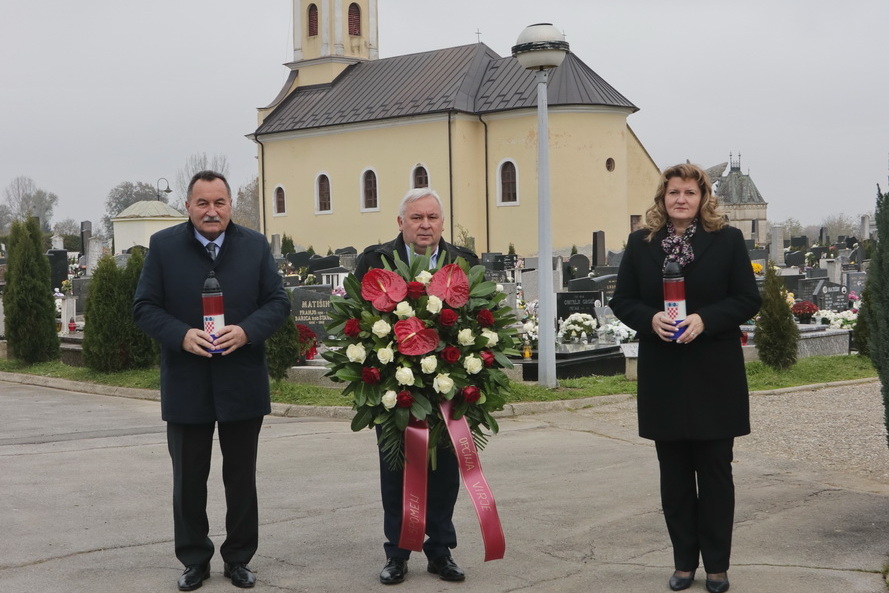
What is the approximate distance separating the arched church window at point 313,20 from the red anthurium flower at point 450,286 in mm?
44156

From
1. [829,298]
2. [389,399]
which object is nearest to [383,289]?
[389,399]

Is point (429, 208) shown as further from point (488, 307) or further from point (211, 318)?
point (211, 318)

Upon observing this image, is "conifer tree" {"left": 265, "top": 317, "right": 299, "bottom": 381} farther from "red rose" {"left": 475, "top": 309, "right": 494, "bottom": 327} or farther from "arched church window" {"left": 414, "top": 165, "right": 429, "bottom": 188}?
"arched church window" {"left": 414, "top": 165, "right": 429, "bottom": 188}

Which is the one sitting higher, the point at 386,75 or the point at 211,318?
the point at 386,75

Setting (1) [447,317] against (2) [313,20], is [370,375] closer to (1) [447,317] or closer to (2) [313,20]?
(1) [447,317]

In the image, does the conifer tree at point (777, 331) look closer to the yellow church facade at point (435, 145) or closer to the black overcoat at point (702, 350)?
the black overcoat at point (702, 350)

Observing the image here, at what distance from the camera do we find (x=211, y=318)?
4547mm

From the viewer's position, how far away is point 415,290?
4645mm

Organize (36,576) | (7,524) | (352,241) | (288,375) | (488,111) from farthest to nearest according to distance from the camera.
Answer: (352,241) < (488,111) < (288,375) < (7,524) < (36,576)

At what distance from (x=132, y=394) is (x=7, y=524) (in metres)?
6.53

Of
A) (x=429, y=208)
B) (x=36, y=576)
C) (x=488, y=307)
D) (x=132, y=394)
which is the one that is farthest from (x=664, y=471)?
(x=132, y=394)

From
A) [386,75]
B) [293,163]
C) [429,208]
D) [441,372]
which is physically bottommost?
[441,372]

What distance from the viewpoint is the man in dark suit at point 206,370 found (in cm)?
466

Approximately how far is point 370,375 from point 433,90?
125 ft
